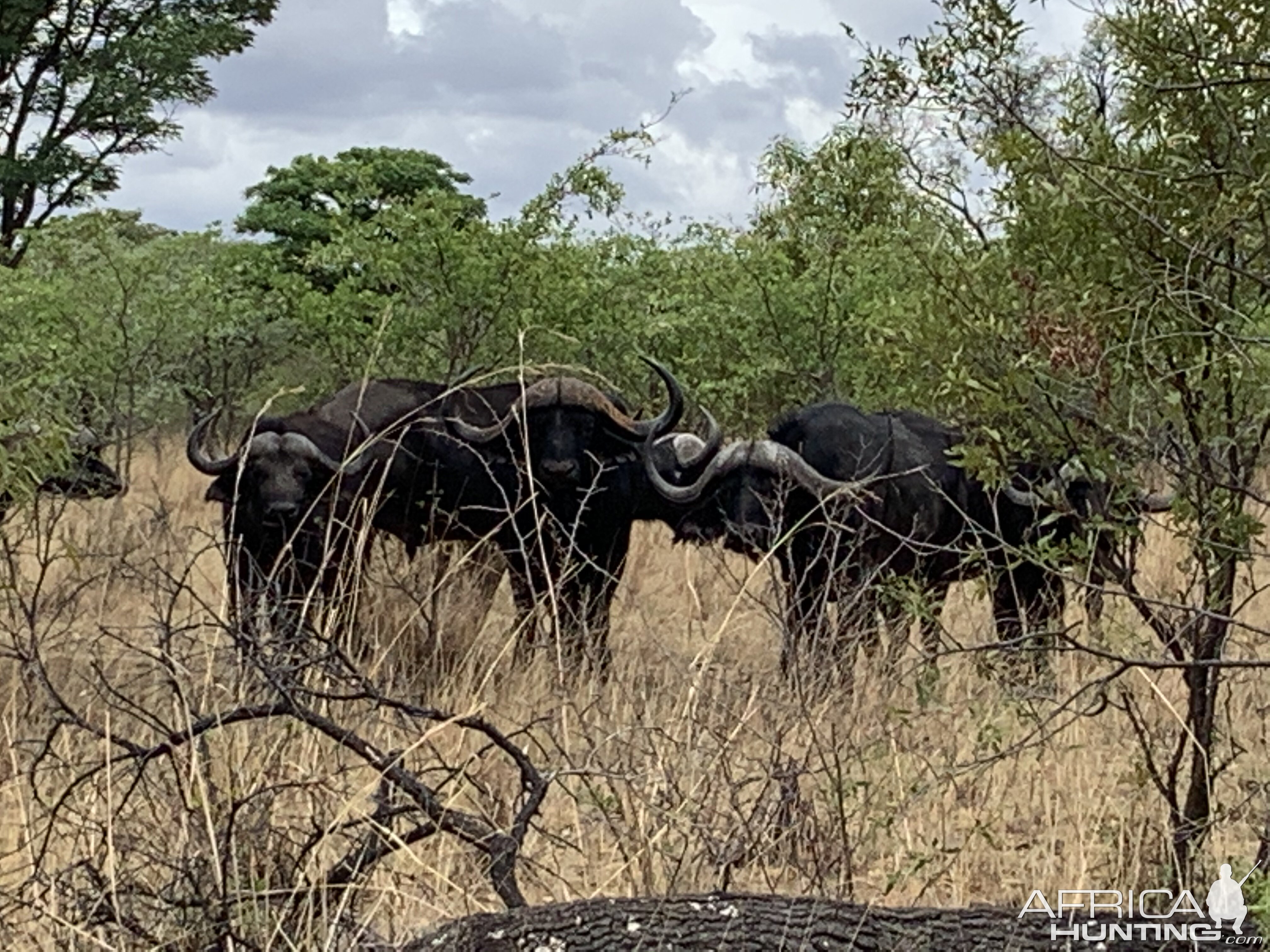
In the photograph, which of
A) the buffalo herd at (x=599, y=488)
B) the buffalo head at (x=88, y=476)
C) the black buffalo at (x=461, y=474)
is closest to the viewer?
the buffalo herd at (x=599, y=488)

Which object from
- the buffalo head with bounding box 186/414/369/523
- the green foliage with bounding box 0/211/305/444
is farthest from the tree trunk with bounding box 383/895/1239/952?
the green foliage with bounding box 0/211/305/444

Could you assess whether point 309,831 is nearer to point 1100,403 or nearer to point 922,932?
point 922,932

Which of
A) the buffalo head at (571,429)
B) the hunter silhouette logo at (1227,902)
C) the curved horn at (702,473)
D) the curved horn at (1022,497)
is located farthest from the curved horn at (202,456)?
the hunter silhouette logo at (1227,902)

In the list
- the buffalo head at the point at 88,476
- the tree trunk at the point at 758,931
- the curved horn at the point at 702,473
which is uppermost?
the curved horn at the point at 702,473

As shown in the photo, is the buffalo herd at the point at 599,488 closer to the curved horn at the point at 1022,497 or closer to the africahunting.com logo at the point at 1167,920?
the curved horn at the point at 1022,497

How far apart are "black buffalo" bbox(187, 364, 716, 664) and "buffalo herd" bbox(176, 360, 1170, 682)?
1 centimetres

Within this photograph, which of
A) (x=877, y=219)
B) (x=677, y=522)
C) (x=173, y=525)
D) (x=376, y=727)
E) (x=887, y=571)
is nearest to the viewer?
(x=376, y=727)

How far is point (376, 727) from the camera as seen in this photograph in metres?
4.98

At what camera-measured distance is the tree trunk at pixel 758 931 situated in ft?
11.2

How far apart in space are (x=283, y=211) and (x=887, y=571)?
22297mm

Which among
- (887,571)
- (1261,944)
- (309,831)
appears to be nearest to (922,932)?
(1261,944)

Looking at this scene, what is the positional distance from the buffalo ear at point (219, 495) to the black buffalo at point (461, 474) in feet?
0.04

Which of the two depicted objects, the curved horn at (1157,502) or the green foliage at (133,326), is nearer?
the curved horn at (1157,502)

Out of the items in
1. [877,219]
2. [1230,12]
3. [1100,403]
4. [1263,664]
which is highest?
[877,219]
